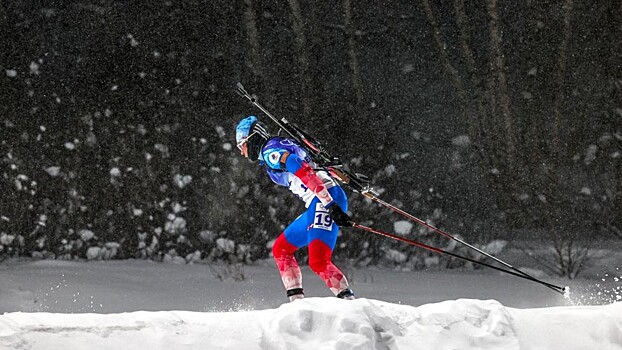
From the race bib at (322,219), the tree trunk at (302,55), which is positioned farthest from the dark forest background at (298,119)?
the race bib at (322,219)

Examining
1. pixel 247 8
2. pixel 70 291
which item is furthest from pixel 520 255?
pixel 70 291

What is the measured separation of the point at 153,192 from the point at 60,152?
118 centimetres

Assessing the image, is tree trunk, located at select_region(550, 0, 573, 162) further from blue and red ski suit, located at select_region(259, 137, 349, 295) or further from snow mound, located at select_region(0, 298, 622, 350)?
snow mound, located at select_region(0, 298, 622, 350)

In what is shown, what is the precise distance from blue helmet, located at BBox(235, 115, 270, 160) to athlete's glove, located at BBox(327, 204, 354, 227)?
716mm

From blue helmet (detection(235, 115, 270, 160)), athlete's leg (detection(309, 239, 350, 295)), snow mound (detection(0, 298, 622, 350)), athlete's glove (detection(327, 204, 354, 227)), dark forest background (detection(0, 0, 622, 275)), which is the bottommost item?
snow mound (detection(0, 298, 622, 350))

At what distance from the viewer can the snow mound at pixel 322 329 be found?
3604 millimetres

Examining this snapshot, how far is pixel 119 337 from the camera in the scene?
12.0 feet

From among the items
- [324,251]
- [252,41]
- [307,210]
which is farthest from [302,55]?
[324,251]

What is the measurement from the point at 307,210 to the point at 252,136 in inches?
24.1

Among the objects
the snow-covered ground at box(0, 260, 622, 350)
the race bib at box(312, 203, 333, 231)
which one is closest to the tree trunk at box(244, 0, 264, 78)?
the race bib at box(312, 203, 333, 231)

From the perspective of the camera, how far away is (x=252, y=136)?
589 centimetres

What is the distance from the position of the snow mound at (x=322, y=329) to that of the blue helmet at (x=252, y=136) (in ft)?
6.49

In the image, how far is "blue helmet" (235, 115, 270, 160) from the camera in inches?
231

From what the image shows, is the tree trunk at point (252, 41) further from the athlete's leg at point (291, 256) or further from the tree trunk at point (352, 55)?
the athlete's leg at point (291, 256)
